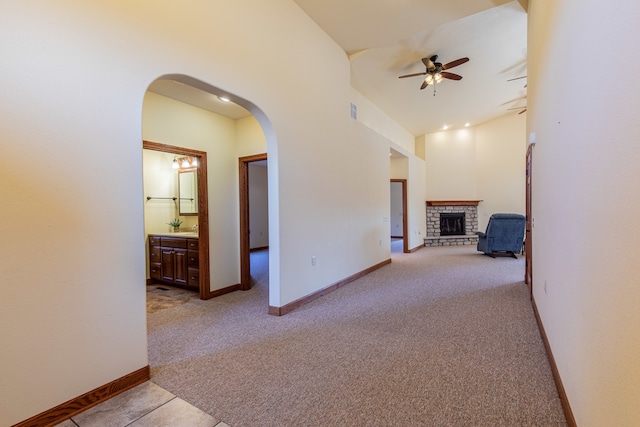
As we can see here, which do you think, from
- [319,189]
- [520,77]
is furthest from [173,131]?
[520,77]

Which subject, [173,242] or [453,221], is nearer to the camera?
[173,242]

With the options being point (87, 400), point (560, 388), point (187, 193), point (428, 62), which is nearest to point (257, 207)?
point (187, 193)

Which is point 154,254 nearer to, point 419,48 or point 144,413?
point 144,413

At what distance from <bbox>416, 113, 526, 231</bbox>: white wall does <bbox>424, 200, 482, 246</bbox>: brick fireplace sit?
0.24 metres

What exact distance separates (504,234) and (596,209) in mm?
6110

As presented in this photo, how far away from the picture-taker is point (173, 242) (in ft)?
14.6

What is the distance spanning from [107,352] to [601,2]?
9.97 ft

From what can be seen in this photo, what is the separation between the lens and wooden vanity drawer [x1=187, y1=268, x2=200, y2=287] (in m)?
4.14

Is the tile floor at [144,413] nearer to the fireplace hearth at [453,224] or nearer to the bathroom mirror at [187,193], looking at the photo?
the bathroom mirror at [187,193]

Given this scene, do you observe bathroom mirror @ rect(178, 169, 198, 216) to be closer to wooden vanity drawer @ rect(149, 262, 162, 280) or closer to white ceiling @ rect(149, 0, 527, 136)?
wooden vanity drawer @ rect(149, 262, 162, 280)

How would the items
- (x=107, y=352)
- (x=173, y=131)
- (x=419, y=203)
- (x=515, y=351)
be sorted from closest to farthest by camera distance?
(x=107, y=352) → (x=515, y=351) → (x=173, y=131) → (x=419, y=203)

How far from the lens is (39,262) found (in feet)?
5.13

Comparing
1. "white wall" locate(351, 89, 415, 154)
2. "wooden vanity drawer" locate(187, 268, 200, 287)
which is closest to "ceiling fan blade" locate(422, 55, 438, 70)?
"white wall" locate(351, 89, 415, 154)

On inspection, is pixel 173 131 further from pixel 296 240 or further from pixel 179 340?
pixel 179 340
